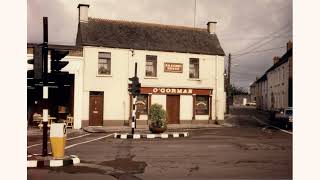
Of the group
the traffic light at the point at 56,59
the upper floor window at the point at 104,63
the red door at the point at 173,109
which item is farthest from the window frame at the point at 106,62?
the traffic light at the point at 56,59

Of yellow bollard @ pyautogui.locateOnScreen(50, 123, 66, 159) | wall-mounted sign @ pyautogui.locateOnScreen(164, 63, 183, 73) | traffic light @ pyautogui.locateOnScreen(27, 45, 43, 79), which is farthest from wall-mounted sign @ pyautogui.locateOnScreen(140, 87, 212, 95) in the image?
traffic light @ pyautogui.locateOnScreen(27, 45, 43, 79)

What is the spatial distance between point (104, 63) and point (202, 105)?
300 inches

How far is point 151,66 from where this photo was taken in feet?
94.8

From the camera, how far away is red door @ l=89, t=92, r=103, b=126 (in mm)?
26859

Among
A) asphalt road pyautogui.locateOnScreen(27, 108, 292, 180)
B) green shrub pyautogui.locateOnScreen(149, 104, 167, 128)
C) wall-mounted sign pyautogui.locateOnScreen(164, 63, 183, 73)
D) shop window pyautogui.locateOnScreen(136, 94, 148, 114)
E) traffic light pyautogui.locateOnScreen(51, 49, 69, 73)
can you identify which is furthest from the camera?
wall-mounted sign pyautogui.locateOnScreen(164, 63, 183, 73)

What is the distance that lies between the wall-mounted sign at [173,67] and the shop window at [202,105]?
2.44m

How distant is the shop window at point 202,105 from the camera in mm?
30186

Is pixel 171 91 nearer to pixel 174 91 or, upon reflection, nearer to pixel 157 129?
pixel 174 91

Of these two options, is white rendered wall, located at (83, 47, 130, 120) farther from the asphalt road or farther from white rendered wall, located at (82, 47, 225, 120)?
the asphalt road

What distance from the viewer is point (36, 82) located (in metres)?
11.3

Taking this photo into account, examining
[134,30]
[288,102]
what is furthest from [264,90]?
[134,30]

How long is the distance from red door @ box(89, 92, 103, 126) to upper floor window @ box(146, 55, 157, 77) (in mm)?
3760
